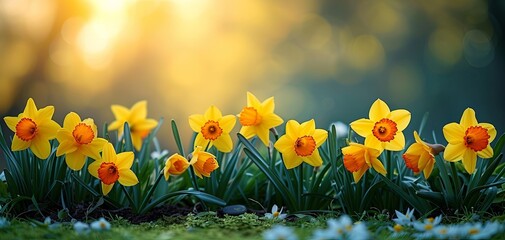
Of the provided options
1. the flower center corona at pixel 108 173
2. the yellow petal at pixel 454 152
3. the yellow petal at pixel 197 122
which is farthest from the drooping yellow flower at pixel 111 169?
the yellow petal at pixel 454 152

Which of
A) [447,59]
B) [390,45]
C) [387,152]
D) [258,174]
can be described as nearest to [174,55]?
[390,45]

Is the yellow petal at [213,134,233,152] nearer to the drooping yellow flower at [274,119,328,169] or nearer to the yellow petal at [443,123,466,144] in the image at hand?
the drooping yellow flower at [274,119,328,169]

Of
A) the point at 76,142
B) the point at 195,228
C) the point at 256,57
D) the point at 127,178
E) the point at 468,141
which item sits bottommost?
the point at 195,228

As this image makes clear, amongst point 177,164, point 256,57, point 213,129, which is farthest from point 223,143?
point 256,57

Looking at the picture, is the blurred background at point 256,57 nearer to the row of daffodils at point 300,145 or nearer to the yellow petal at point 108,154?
the row of daffodils at point 300,145

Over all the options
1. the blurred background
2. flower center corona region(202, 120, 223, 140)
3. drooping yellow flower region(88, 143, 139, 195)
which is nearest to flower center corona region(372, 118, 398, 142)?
flower center corona region(202, 120, 223, 140)

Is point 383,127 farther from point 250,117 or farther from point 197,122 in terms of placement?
point 197,122
